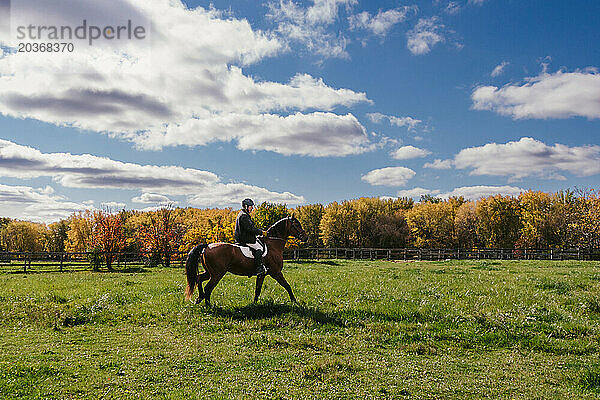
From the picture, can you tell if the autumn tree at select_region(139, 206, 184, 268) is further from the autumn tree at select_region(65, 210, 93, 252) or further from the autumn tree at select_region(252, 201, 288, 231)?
the autumn tree at select_region(65, 210, 93, 252)

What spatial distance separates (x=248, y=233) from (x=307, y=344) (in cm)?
533

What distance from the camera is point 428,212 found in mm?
86250

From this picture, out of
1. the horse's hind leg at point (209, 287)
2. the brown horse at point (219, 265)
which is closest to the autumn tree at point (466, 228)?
the brown horse at point (219, 265)

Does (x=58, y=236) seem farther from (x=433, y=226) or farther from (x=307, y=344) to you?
(x=307, y=344)

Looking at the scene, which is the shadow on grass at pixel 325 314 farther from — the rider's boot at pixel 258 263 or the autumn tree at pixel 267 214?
the autumn tree at pixel 267 214

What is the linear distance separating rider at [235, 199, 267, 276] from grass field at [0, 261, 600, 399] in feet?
4.23

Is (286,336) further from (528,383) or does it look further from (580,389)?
(580,389)

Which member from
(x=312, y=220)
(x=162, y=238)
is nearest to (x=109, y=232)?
(x=162, y=238)

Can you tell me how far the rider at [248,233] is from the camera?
14094mm

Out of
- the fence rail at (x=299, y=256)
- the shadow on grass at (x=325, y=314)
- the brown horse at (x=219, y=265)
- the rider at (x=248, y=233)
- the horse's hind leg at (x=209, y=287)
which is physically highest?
the rider at (x=248, y=233)

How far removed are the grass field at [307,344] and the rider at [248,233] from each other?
50.7 inches

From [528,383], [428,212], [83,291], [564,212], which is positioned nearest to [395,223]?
[428,212]

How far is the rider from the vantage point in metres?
14.1

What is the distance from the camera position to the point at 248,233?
14.3 m
